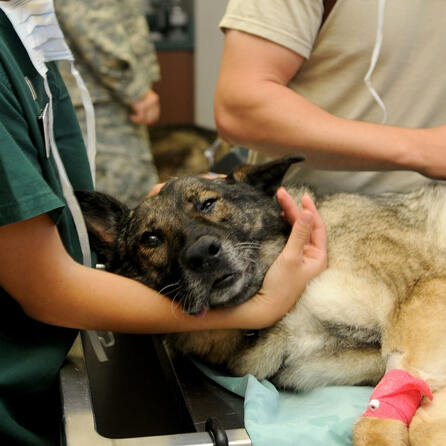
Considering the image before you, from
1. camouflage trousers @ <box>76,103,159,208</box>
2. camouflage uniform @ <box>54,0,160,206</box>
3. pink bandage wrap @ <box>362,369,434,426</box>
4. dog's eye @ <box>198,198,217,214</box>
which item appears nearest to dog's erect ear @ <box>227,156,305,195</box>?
dog's eye @ <box>198,198,217,214</box>

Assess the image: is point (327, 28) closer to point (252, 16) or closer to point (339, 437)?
point (252, 16)

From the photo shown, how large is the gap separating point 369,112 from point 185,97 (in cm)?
415

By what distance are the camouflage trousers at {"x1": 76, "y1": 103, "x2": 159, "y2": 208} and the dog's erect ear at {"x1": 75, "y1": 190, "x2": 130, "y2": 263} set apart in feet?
4.88

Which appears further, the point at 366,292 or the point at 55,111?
the point at 55,111

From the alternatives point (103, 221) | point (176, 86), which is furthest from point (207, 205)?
point (176, 86)

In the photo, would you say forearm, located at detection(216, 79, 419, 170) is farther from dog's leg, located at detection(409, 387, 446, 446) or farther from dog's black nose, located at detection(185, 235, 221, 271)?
dog's leg, located at detection(409, 387, 446, 446)

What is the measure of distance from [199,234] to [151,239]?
0.17 meters

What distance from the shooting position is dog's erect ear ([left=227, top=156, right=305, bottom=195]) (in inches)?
59.4

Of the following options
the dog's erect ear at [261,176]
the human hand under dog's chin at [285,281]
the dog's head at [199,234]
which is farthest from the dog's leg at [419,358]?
the dog's erect ear at [261,176]

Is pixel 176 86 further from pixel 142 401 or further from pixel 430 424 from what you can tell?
pixel 430 424

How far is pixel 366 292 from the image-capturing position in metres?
1.25

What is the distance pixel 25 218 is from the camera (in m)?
0.99

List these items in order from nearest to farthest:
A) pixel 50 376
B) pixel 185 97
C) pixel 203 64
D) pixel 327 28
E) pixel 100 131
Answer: pixel 50 376
pixel 327 28
pixel 100 131
pixel 203 64
pixel 185 97

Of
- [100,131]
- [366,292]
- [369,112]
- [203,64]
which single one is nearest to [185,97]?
[203,64]
